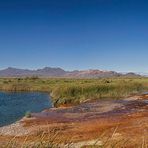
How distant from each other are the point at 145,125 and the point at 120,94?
110 feet

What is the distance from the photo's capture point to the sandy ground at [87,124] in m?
25.4

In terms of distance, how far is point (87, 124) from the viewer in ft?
107

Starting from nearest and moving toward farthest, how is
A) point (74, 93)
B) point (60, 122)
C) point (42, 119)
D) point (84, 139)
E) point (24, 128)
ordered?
point (84, 139)
point (24, 128)
point (60, 122)
point (42, 119)
point (74, 93)

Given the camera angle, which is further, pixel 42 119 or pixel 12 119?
pixel 12 119

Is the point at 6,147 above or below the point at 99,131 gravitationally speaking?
above

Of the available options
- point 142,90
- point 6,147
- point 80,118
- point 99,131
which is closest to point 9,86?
point 142,90

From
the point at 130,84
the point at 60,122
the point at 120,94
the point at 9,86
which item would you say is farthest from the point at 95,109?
the point at 9,86

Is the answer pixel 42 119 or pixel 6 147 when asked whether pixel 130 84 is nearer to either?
pixel 42 119

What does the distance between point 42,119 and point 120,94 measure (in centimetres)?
2742

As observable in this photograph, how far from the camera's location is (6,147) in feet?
15.1

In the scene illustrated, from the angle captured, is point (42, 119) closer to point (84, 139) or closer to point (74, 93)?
point (84, 139)

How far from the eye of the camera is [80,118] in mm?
37500

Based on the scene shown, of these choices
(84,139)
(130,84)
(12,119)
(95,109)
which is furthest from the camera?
(130,84)

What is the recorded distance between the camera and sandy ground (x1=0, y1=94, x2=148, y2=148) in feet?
83.2
